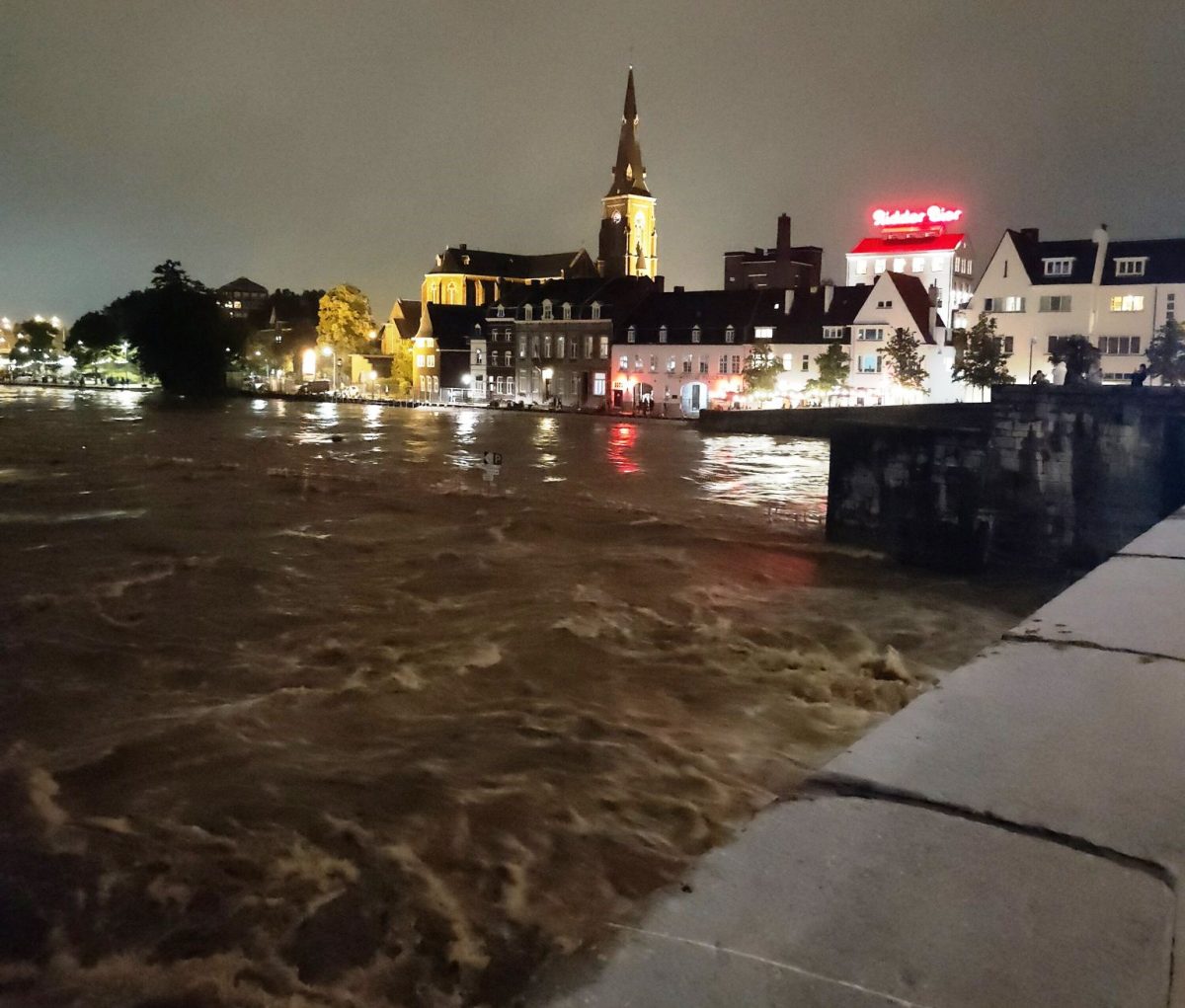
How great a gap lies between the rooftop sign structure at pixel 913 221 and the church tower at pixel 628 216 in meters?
34.1

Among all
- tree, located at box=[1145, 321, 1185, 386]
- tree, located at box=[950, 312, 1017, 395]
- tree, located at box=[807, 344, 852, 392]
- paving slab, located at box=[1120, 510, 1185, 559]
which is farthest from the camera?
tree, located at box=[807, 344, 852, 392]

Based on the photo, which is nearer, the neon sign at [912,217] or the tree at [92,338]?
the neon sign at [912,217]

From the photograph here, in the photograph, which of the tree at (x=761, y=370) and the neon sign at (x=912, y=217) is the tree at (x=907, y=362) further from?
the neon sign at (x=912, y=217)

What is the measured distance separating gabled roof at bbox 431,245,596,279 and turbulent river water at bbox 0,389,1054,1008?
344 feet

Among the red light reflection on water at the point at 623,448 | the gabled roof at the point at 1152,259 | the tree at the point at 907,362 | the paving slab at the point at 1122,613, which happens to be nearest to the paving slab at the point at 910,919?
the paving slab at the point at 1122,613

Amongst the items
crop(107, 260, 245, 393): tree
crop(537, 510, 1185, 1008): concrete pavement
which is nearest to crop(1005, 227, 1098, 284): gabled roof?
crop(537, 510, 1185, 1008): concrete pavement

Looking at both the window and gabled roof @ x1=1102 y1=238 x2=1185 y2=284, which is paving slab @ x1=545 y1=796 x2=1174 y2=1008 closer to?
the window

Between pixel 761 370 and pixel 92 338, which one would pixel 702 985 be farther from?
pixel 92 338

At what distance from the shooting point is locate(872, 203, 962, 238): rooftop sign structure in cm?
10788

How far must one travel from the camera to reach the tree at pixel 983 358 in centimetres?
5719

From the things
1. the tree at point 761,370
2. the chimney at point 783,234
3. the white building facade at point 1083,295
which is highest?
the chimney at point 783,234

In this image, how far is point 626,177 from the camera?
137m

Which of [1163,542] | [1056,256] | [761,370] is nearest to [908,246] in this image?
[761,370]

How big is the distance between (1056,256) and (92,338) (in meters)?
129
